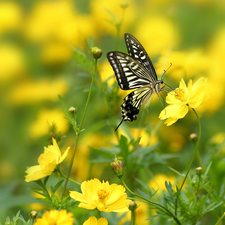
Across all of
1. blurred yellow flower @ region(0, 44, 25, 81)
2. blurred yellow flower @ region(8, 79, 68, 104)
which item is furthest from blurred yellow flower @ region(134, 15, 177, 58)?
blurred yellow flower @ region(0, 44, 25, 81)

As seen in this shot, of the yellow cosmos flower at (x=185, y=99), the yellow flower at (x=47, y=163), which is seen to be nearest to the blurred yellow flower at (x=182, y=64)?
the yellow cosmos flower at (x=185, y=99)

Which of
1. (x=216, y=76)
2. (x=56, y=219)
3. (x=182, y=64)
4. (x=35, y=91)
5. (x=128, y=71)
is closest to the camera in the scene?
(x=56, y=219)

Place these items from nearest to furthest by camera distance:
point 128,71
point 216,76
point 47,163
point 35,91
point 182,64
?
point 47,163, point 128,71, point 182,64, point 216,76, point 35,91

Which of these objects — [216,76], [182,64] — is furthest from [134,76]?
[216,76]

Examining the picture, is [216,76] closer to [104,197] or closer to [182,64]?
[182,64]

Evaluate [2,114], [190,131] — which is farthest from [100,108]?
[2,114]

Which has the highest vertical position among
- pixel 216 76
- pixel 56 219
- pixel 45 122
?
pixel 56 219

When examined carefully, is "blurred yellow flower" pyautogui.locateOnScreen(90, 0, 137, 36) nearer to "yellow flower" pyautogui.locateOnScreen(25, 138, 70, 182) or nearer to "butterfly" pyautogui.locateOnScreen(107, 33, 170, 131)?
"butterfly" pyautogui.locateOnScreen(107, 33, 170, 131)
